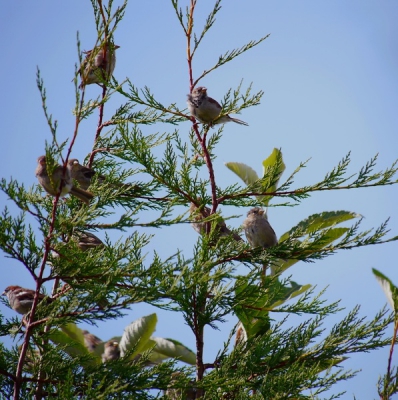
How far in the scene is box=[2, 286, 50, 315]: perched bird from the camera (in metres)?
5.68

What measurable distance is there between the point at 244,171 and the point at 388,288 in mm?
1883

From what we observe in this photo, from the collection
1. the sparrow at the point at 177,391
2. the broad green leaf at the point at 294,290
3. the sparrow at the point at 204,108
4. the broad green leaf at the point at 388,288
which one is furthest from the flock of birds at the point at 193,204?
the sparrow at the point at 177,391

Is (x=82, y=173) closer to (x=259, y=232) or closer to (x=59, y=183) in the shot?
(x=59, y=183)

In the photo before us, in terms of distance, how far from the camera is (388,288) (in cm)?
444

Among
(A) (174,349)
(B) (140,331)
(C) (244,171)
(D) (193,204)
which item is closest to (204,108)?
(C) (244,171)

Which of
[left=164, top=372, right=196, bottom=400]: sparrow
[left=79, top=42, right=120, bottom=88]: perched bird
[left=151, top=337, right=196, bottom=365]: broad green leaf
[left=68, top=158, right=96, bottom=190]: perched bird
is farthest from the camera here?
[left=151, top=337, right=196, bottom=365]: broad green leaf

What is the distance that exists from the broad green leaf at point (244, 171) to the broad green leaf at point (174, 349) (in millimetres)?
1569

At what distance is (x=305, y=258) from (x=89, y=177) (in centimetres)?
209

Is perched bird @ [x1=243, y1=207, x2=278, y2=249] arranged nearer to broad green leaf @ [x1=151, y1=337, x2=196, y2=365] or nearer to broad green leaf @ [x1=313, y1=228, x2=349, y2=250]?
broad green leaf @ [x1=313, y1=228, x2=349, y2=250]

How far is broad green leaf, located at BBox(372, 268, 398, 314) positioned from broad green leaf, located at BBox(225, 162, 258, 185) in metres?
1.60

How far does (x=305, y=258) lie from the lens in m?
4.41

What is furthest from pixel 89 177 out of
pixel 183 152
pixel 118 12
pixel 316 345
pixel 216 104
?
pixel 316 345

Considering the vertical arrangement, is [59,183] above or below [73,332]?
above

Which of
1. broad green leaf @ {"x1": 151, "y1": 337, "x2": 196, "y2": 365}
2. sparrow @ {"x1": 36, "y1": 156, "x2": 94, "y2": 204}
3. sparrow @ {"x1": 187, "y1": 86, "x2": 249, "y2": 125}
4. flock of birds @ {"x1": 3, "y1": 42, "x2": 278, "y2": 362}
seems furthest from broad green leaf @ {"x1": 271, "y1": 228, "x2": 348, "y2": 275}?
sparrow @ {"x1": 36, "y1": 156, "x2": 94, "y2": 204}
